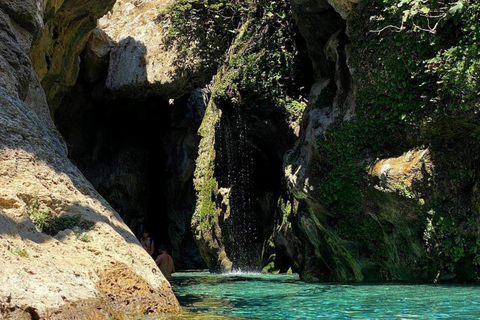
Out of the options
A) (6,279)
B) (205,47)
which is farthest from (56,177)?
(205,47)

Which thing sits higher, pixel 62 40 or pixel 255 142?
pixel 62 40

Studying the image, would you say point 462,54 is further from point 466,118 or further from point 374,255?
point 374,255

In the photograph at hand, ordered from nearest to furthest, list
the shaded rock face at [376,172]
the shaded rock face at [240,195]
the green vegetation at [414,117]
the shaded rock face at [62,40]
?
the green vegetation at [414,117] < the shaded rock face at [376,172] < the shaded rock face at [62,40] < the shaded rock face at [240,195]

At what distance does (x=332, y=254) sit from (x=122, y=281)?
7750 mm

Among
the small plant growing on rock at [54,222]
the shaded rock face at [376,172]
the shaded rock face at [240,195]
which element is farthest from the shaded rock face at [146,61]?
the small plant growing on rock at [54,222]

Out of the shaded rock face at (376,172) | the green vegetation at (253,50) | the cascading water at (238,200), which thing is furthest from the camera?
the cascading water at (238,200)

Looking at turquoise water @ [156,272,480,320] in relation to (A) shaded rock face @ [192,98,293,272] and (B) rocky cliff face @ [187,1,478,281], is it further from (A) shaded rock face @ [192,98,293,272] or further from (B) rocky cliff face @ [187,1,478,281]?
(A) shaded rock face @ [192,98,293,272]

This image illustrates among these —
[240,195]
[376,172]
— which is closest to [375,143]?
[376,172]

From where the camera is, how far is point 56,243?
5.12m

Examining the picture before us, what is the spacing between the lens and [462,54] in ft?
27.7

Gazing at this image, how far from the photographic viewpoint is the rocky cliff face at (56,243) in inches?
169

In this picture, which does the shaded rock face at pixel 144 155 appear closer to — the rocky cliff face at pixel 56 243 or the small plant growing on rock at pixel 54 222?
the rocky cliff face at pixel 56 243

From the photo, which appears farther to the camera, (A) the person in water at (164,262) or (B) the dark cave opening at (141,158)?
(B) the dark cave opening at (141,158)

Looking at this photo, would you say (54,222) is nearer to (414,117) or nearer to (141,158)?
(414,117)
